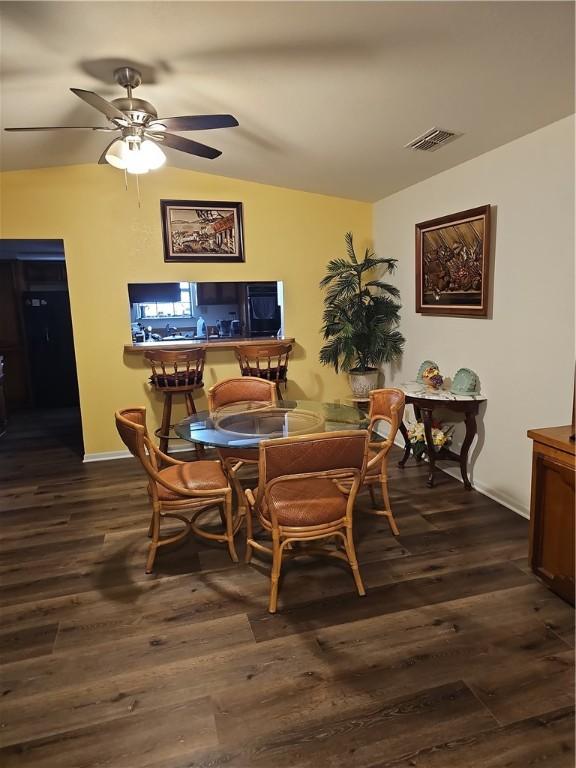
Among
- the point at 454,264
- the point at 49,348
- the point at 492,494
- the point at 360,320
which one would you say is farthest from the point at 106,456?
the point at 454,264

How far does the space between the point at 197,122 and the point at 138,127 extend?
13.7 inches

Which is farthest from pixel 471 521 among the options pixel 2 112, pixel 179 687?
pixel 2 112

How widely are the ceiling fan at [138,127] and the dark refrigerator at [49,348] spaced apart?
467 cm

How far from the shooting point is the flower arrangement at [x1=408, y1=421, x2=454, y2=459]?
12.0ft

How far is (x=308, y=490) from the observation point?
7.72ft

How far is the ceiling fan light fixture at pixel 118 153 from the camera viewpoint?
2.58m

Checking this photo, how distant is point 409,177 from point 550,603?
3.35 meters

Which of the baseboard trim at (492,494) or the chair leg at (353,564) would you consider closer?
the chair leg at (353,564)

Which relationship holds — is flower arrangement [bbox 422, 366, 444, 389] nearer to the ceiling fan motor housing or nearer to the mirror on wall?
the mirror on wall

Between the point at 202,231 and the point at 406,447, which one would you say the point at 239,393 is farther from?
the point at 202,231

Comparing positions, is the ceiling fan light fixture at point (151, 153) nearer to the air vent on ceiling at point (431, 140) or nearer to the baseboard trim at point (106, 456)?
the air vent on ceiling at point (431, 140)

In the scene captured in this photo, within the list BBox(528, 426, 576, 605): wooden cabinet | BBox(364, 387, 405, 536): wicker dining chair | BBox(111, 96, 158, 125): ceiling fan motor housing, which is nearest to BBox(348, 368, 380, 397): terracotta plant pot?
BBox(364, 387, 405, 536): wicker dining chair

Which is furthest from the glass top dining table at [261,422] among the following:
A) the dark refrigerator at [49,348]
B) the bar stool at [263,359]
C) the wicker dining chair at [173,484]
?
the dark refrigerator at [49,348]

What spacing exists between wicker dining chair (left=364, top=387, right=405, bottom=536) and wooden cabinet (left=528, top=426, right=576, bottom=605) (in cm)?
76
